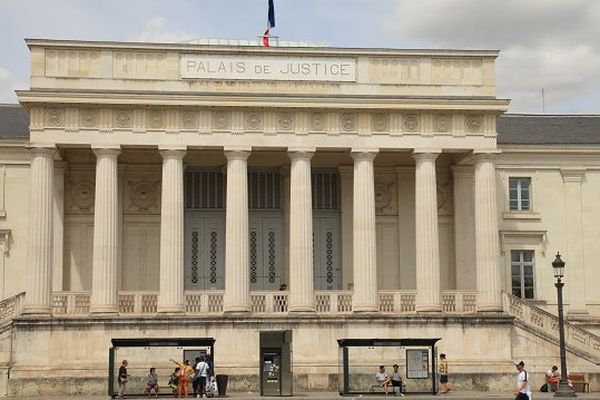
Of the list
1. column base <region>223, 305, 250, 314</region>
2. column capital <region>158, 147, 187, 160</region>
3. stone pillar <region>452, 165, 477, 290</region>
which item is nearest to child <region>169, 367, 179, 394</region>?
column base <region>223, 305, 250, 314</region>

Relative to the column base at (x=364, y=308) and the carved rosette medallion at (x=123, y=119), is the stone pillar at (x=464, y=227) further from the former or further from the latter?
the carved rosette medallion at (x=123, y=119)

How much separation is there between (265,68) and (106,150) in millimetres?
6877

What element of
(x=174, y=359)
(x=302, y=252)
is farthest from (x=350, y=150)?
(x=174, y=359)

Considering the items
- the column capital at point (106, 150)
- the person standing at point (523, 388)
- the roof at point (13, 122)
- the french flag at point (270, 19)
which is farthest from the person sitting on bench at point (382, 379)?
the roof at point (13, 122)

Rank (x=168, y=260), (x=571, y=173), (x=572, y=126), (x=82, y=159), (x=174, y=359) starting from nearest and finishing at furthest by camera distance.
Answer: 1. (x=174, y=359)
2. (x=168, y=260)
3. (x=82, y=159)
4. (x=571, y=173)
5. (x=572, y=126)

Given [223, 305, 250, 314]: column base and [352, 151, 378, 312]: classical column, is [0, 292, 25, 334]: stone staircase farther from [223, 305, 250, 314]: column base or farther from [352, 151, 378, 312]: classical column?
[352, 151, 378, 312]: classical column

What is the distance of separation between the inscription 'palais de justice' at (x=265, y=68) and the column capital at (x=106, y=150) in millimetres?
3848

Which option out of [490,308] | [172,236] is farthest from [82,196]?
[490,308]

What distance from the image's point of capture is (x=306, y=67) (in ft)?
142

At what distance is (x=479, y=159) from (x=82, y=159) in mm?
16149

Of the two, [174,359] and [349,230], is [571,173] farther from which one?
[174,359]

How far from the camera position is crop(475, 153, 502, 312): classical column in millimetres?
42812

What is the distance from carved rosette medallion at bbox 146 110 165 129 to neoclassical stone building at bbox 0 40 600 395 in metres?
0.06

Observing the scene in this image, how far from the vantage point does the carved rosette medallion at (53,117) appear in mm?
41625
